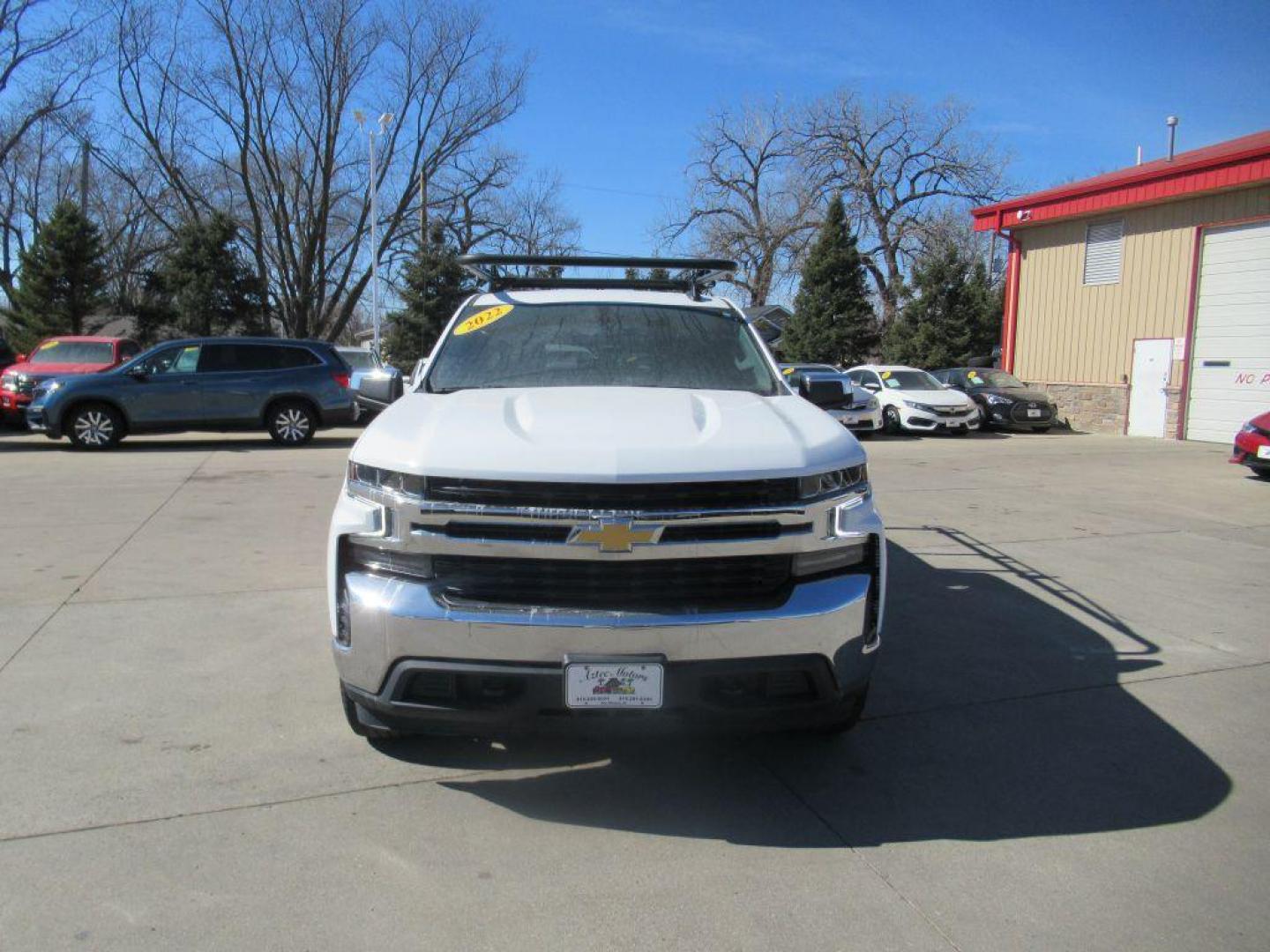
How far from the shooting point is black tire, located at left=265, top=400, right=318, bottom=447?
49.1ft

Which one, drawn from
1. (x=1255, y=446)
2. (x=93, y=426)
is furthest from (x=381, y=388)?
(x=1255, y=446)

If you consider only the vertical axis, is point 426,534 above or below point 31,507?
above

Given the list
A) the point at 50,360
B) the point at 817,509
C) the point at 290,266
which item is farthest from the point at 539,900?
the point at 290,266

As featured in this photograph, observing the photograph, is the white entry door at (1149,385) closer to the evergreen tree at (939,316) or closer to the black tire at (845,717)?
the evergreen tree at (939,316)

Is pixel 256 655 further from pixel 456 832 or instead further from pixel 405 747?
pixel 456 832

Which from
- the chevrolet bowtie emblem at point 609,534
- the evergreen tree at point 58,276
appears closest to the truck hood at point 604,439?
the chevrolet bowtie emblem at point 609,534

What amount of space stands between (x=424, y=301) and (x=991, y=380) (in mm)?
19785

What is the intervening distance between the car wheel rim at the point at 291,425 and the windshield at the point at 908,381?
12657mm

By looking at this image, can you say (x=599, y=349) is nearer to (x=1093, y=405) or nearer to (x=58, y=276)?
(x=1093, y=405)

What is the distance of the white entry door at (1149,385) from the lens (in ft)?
66.2

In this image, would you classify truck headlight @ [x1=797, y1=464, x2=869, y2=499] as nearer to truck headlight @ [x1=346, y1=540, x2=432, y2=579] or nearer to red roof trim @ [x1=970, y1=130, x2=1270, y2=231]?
truck headlight @ [x1=346, y1=540, x2=432, y2=579]

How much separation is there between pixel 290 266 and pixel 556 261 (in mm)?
33901

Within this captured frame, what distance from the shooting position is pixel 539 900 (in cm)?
265

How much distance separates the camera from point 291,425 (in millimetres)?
15039
